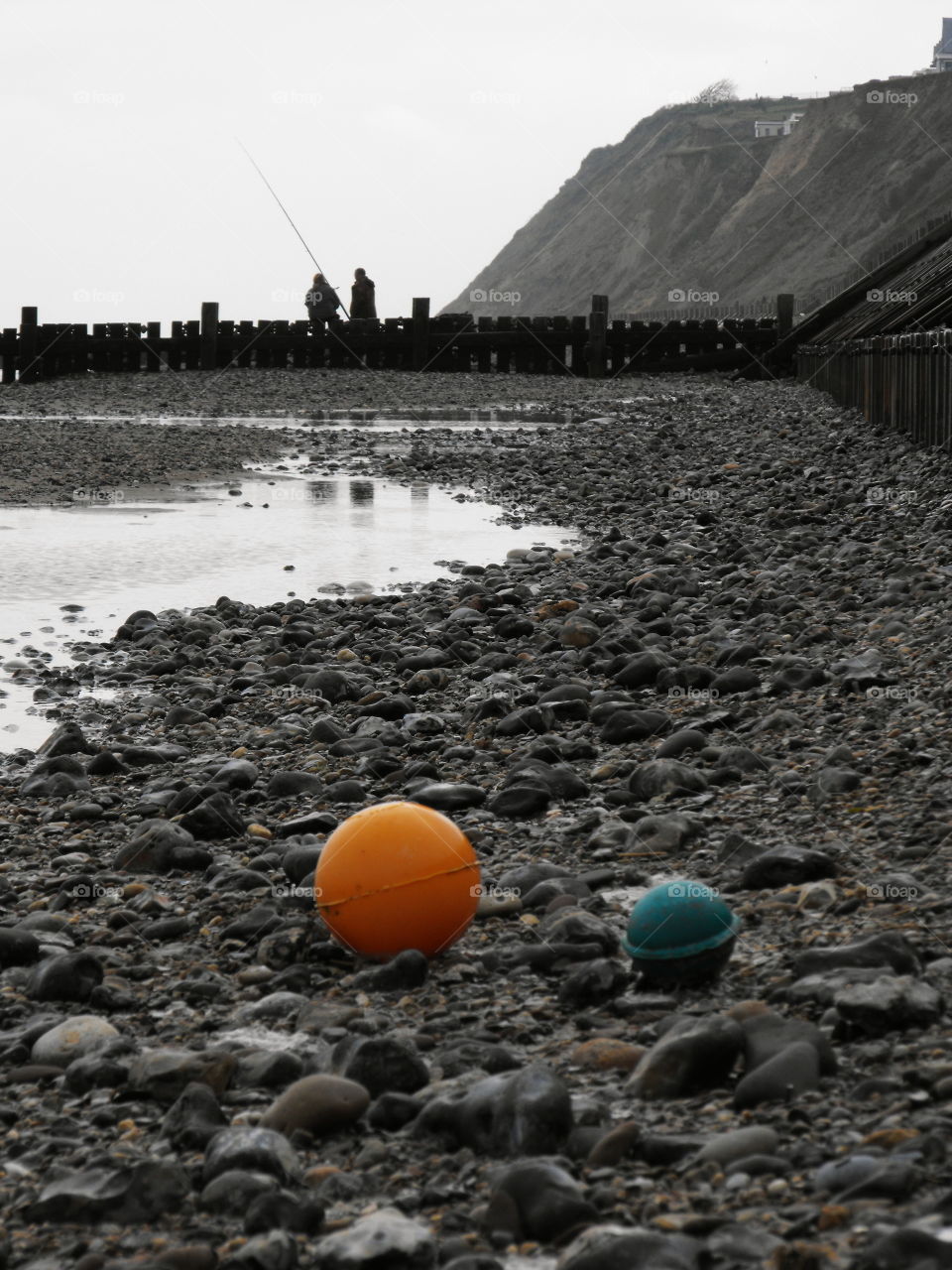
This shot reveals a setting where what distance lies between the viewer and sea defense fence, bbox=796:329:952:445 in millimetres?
10062

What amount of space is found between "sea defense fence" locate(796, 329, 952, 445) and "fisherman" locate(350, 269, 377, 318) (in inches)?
543

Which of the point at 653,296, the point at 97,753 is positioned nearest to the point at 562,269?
the point at 653,296

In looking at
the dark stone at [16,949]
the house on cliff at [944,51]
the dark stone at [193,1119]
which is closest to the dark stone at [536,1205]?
the dark stone at [193,1119]

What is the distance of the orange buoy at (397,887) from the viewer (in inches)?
125

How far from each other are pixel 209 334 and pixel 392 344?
336cm

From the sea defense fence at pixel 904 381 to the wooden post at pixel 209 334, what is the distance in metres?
14.7

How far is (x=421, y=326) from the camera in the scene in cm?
2952

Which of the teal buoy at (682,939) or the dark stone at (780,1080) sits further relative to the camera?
the teal buoy at (682,939)

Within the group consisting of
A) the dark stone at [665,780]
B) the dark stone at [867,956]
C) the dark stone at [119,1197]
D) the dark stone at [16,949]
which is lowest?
the dark stone at [119,1197]

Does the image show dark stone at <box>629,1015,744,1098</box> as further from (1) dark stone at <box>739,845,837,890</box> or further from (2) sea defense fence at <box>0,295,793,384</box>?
(2) sea defense fence at <box>0,295,793,384</box>

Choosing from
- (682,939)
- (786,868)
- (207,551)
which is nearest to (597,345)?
(207,551)

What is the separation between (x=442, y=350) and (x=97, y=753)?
25.5 metres

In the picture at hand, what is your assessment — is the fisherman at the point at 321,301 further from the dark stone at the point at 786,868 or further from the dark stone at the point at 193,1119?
the dark stone at the point at 193,1119

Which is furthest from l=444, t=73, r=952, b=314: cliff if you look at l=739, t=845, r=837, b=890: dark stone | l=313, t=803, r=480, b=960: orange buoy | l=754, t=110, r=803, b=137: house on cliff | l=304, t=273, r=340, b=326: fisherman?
l=313, t=803, r=480, b=960: orange buoy
